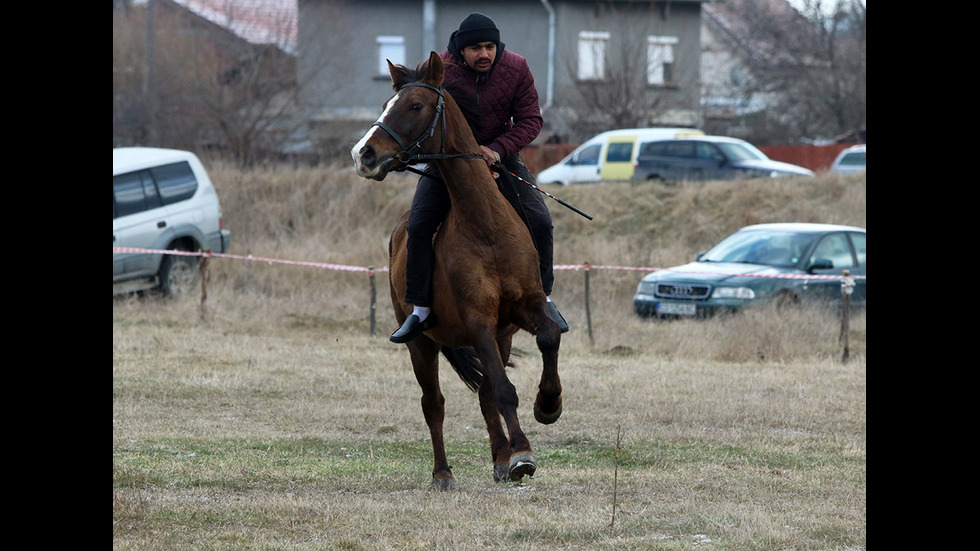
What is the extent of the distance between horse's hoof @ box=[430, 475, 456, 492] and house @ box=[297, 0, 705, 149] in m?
31.1

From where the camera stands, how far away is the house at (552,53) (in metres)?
38.5

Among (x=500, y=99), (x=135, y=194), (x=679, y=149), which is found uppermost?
(x=679, y=149)

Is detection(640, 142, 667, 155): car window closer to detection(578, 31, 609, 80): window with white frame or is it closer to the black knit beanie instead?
detection(578, 31, 609, 80): window with white frame

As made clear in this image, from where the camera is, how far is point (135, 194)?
19000 millimetres

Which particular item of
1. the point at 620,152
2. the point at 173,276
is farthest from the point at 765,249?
the point at 620,152

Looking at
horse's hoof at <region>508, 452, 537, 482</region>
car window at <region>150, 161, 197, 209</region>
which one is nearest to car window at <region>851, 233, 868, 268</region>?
car window at <region>150, 161, 197, 209</region>

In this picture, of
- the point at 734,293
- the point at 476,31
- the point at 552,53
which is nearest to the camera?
the point at 476,31

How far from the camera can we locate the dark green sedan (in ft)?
52.3

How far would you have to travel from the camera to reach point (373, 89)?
137 feet

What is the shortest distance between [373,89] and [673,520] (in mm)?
36804

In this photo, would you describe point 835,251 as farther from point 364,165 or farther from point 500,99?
point 364,165

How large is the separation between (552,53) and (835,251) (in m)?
24.7
